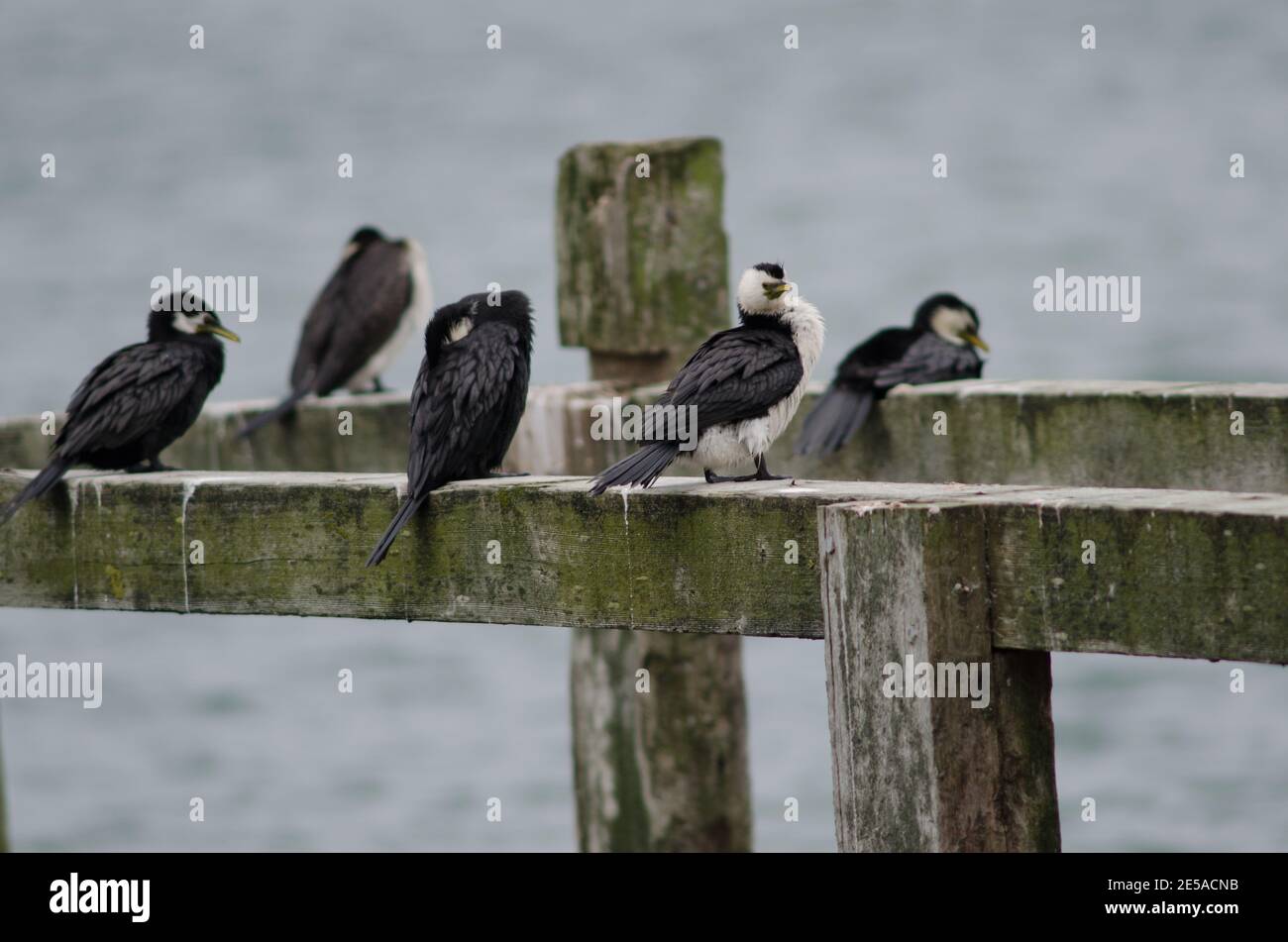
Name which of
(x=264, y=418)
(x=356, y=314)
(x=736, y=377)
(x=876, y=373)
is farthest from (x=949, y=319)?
(x=736, y=377)

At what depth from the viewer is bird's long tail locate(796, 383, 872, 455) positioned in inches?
230

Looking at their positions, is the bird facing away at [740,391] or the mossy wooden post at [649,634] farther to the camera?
the mossy wooden post at [649,634]

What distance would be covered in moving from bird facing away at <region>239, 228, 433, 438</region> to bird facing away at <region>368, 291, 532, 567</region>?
335cm

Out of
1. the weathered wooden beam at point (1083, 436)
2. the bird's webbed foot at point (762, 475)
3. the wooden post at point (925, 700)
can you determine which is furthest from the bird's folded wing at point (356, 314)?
the wooden post at point (925, 700)

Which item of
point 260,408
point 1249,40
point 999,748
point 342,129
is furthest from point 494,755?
point 1249,40

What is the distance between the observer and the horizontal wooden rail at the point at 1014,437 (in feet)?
16.1

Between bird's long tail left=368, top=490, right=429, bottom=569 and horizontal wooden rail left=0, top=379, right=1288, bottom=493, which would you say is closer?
bird's long tail left=368, top=490, right=429, bottom=569

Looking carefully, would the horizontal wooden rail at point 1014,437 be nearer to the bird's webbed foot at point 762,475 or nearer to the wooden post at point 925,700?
the bird's webbed foot at point 762,475

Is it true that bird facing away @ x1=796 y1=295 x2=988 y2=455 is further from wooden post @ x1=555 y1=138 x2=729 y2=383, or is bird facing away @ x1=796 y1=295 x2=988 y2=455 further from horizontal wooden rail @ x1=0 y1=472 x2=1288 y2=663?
horizontal wooden rail @ x1=0 y1=472 x2=1288 y2=663

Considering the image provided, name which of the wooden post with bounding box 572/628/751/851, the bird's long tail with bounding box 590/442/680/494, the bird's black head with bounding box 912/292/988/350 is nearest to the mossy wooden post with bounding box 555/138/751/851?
the wooden post with bounding box 572/628/751/851

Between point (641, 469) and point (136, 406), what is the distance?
2.02 m

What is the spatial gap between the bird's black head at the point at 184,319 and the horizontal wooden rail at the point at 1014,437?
907 millimetres

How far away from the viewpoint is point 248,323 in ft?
86.4

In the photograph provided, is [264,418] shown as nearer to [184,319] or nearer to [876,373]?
[184,319]
